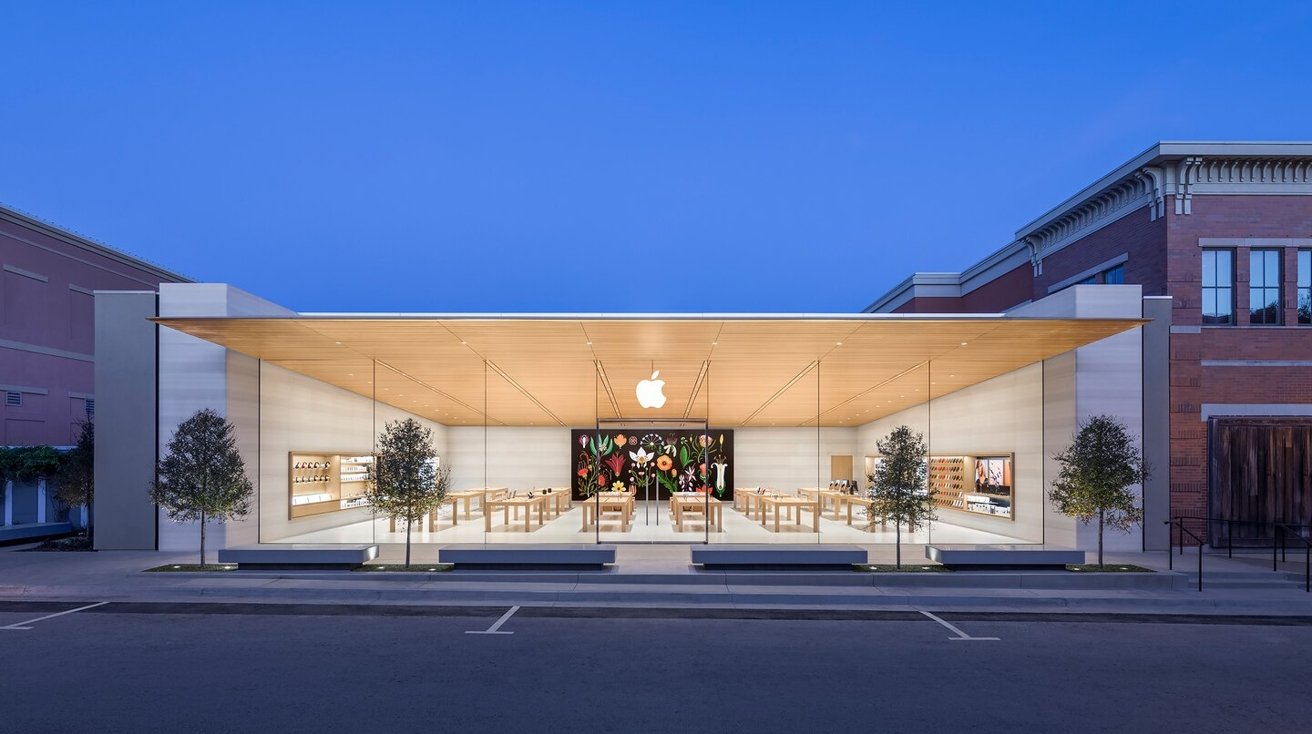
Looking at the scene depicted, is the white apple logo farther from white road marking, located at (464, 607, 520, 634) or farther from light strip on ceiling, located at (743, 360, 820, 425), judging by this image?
white road marking, located at (464, 607, 520, 634)

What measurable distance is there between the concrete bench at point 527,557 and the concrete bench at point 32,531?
12494 mm

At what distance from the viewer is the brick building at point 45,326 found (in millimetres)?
27266

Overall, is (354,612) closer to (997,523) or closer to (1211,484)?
(997,523)

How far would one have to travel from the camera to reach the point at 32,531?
17.9 meters

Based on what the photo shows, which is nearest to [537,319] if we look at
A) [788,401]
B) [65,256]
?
[788,401]

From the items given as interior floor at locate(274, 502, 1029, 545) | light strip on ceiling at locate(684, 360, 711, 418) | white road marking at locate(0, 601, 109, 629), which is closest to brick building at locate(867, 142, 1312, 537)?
interior floor at locate(274, 502, 1029, 545)

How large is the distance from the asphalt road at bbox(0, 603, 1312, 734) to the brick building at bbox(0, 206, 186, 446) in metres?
22.7

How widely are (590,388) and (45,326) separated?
24.3 meters

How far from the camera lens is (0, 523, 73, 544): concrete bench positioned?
1738 centimetres

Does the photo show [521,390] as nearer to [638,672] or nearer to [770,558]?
[770,558]

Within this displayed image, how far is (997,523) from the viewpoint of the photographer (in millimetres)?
A: 18375

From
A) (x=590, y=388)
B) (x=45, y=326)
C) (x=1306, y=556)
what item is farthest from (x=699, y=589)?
(x=45, y=326)

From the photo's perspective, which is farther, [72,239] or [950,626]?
[72,239]

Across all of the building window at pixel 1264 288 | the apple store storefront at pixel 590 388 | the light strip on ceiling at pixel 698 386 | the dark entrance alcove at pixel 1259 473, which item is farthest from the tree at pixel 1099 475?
the light strip on ceiling at pixel 698 386
